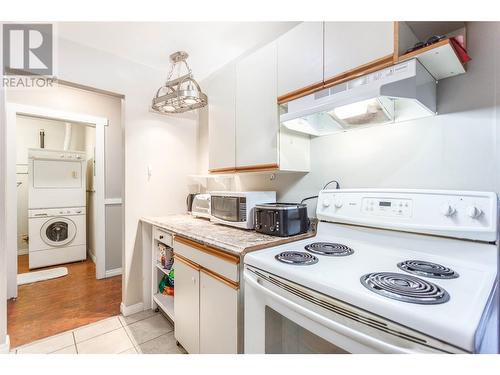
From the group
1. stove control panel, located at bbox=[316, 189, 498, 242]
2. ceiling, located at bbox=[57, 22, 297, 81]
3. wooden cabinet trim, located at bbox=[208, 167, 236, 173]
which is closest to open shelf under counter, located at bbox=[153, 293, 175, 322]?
wooden cabinet trim, located at bbox=[208, 167, 236, 173]

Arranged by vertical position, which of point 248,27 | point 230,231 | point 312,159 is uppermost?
point 248,27

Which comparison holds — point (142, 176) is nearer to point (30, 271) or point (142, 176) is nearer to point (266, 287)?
point (266, 287)

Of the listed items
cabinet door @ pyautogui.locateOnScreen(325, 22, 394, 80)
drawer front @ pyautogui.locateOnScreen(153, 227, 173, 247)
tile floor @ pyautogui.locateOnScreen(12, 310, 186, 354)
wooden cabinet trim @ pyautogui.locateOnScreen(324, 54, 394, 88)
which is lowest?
tile floor @ pyautogui.locateOnScreen(12, 310, 186, 354)

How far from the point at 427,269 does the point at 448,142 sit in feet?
2.03

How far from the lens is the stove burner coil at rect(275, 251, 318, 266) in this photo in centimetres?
94

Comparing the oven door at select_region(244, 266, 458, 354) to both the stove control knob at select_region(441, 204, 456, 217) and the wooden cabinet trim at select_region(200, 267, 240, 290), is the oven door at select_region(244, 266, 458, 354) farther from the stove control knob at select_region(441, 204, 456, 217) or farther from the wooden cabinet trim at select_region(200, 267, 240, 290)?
the stove control knob at select_region(441, 204, 456, 217)

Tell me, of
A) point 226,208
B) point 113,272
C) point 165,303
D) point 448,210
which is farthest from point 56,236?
point 448,210

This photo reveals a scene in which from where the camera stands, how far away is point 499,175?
962mm

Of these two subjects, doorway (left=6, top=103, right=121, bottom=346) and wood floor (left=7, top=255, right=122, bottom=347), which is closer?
wood floor (left=7, top=255, right=122, bottom=347)

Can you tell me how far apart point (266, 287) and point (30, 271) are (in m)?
3.73

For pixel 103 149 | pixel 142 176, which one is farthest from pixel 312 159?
pixel 103 149

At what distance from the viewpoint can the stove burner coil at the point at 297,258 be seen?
0.94m

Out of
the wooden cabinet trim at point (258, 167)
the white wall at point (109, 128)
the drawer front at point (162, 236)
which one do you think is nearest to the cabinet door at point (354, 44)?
the wooden cabinet trim at point (258, 167)
